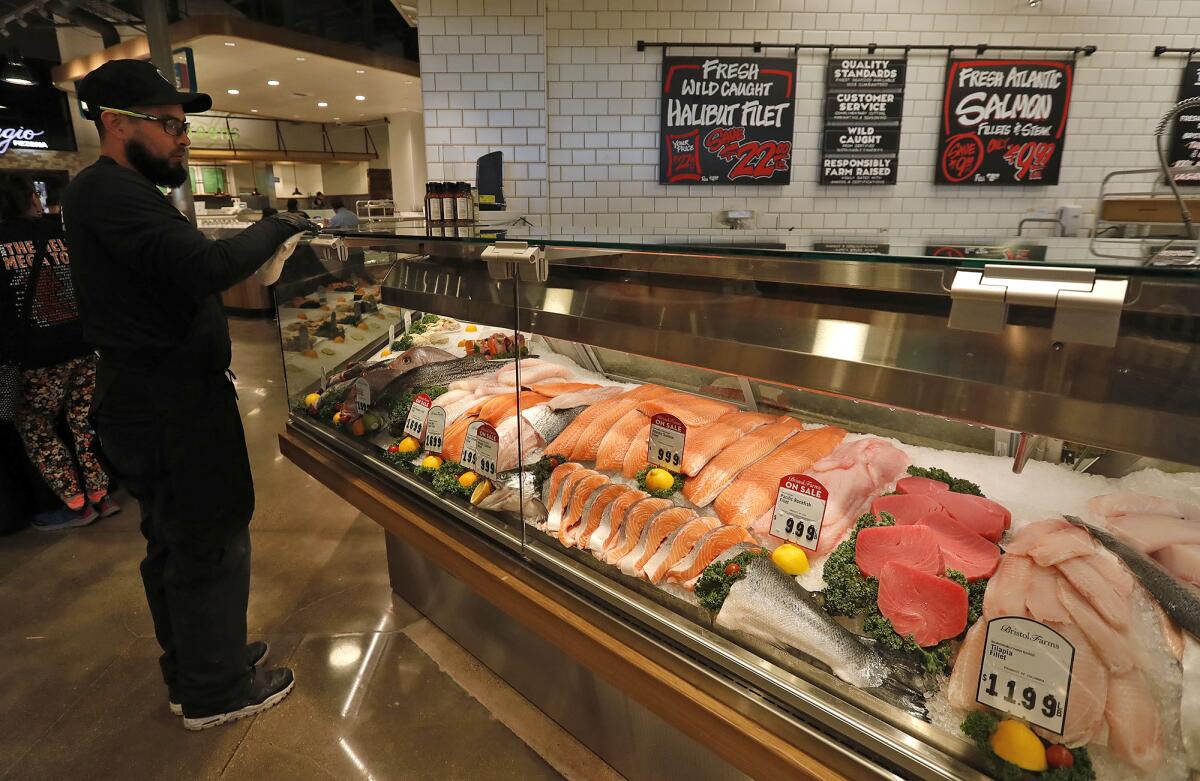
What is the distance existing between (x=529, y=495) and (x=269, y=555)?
2083 mm

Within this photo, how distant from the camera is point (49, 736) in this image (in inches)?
85.4

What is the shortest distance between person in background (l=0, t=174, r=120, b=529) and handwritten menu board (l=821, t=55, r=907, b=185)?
4704mm

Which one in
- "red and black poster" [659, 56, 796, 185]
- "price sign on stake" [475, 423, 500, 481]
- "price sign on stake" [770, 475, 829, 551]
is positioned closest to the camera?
"price sign on stake" [770, 475, 829, 551]

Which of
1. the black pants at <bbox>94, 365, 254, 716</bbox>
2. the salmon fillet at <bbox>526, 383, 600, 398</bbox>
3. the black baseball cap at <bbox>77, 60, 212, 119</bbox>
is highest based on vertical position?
the black baseball cap at <bbox>77, 60, 212, 119</bbox>

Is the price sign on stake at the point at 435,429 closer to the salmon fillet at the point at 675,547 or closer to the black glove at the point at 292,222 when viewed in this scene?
the black glove at the point at 292,222

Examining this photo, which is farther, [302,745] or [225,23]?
[225,23]

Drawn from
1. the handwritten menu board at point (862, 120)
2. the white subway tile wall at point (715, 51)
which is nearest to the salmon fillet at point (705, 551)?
the white subway tile wall at point (715, 51)

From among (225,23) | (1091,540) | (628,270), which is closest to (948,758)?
(1091,540)

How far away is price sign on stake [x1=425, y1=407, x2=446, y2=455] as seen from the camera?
2168 millimetres

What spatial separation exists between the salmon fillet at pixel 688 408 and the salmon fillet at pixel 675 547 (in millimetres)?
342

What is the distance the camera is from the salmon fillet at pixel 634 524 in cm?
165

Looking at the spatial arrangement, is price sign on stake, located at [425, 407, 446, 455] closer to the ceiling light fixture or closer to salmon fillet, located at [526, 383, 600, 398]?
salmon fillet, located at [526, 383, 600, 398]

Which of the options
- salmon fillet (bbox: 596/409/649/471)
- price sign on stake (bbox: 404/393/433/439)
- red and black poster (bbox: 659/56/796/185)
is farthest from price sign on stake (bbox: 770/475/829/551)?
red and black poster (bbox: 659/56/796/185)

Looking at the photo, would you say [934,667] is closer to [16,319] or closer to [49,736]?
[49,736]
